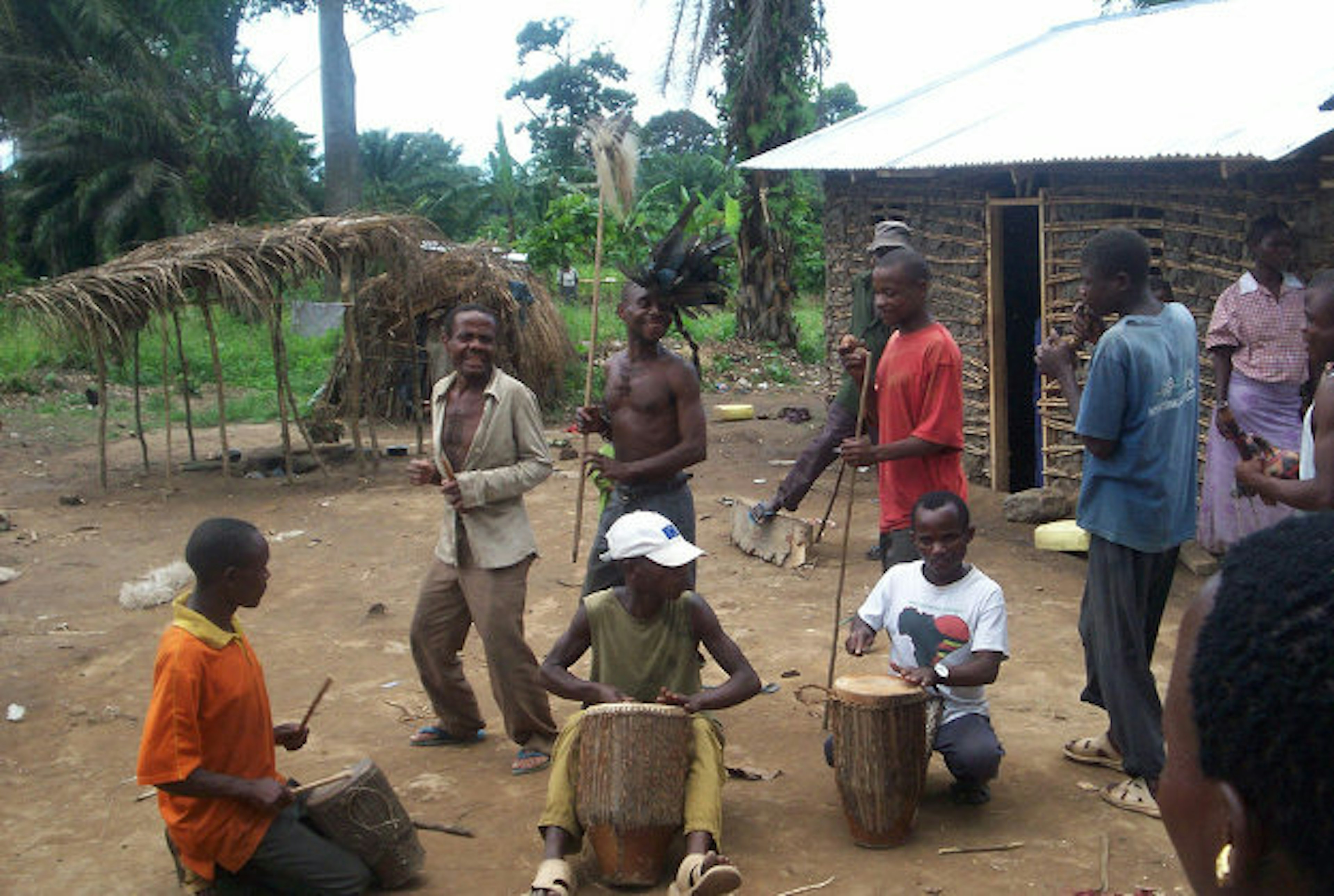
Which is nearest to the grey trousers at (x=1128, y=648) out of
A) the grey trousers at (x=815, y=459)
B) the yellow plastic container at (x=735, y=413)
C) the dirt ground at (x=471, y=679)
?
the dirt ground at (x=471, y=679)

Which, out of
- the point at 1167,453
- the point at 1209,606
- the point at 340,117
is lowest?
the point at 1167,453

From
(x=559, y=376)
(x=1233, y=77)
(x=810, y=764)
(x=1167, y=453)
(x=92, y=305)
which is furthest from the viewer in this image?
(x=559, y=376)

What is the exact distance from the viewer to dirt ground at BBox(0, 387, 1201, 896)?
4.25 metres

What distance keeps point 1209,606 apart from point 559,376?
14.5 meters

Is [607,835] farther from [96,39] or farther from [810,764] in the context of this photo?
[96,39]

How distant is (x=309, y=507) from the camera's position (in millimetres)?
10992

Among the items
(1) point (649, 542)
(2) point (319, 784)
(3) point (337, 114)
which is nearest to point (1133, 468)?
(1) point (649, 542)

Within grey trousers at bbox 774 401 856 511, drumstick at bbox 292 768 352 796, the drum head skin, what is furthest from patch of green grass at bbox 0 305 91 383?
the drum head skin

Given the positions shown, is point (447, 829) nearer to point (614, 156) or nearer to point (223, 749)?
point (223, 749)

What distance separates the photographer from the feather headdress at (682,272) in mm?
5195

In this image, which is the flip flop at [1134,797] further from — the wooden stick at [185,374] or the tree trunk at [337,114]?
the tree trunk at [337,114]

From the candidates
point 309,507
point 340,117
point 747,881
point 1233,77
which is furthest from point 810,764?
point 340,117

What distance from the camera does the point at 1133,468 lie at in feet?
14.3

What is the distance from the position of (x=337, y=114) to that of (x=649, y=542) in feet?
82.1
